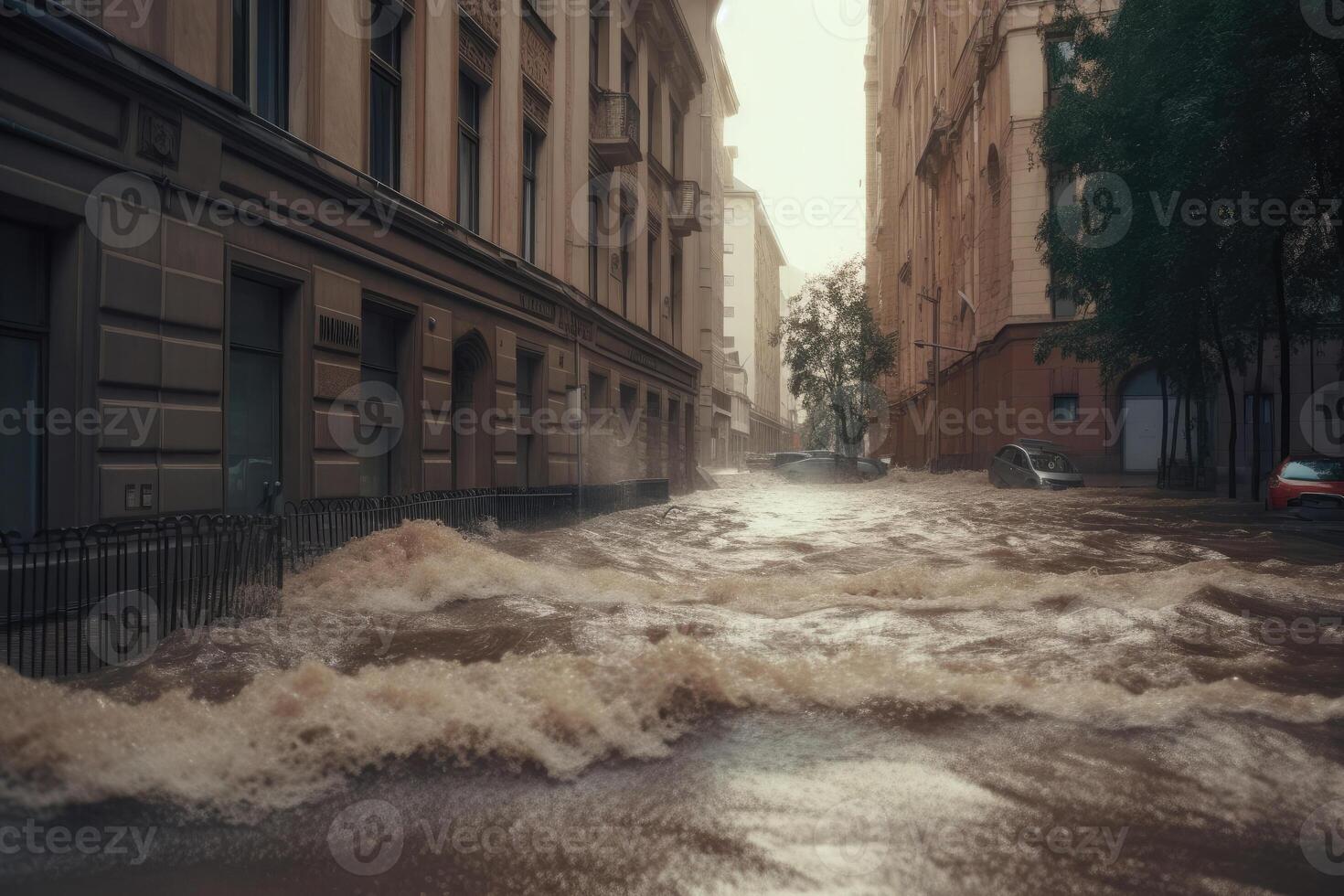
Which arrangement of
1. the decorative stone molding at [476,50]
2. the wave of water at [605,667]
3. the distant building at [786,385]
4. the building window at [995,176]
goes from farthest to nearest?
the distant building at [786,385]
the building window at [995,176]
the decorative stone molding at [476,50]
the wave of water at [605,667]

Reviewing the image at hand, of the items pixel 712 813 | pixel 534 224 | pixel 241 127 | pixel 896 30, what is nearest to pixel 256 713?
pixel 712 813

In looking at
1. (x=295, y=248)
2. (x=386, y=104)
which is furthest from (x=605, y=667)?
(x=386, y=104)

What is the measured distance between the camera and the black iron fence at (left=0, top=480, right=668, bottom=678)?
604 centimetres

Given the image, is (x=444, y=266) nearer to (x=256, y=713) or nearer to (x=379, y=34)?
(x=379, y=34)

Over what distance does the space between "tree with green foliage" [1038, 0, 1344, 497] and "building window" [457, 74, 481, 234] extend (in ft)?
37.0

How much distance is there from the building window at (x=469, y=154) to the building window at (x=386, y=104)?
1.96 meters

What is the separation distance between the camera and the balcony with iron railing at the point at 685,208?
3184cm

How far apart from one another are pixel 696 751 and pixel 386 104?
1185 cm

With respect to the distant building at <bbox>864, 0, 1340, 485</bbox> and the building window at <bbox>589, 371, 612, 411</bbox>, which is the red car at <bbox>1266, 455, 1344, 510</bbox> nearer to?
the distant building at <bbox>864, 0, 1340, 485</bbox>

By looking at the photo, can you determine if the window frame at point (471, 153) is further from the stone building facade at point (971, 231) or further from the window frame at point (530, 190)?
the stone building facade at point (971, 231)

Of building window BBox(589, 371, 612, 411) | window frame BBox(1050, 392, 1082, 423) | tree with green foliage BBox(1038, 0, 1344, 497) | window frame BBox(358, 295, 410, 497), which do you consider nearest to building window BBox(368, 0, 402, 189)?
window frame BBox(358, 295, 410, 497)

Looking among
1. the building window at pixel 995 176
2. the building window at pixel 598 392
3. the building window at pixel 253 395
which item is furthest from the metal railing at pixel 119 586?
the building window at pixel 995 176

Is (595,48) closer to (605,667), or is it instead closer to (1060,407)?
(605,667)

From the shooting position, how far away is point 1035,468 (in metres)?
29.0
